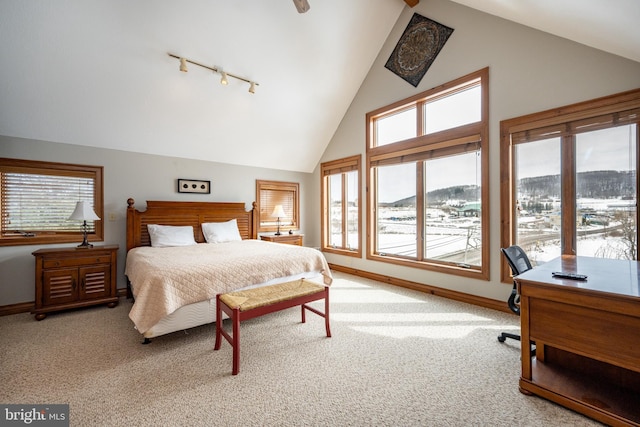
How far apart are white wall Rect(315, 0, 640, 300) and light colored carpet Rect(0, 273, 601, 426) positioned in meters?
0.98

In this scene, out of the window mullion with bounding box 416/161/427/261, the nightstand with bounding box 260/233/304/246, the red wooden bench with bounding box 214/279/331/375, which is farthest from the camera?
the nightstand with bounding box 260/233/304/246

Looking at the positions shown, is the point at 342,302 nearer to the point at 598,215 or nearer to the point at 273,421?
the point at 273,421

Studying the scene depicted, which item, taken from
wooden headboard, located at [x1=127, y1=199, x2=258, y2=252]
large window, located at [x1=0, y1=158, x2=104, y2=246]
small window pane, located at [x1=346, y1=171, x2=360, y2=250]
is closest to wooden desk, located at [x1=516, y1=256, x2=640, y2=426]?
small window pane, located at [x1=346, y1=171, x2=360, y2=250]

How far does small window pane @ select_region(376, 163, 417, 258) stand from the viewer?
433 cm

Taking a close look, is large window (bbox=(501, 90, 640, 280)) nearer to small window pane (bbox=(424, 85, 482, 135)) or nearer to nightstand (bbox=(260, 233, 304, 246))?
small window pane (bbox=(424, 85, 482, 135))

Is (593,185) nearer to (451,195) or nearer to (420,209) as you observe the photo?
(451,195)

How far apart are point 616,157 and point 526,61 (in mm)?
1337

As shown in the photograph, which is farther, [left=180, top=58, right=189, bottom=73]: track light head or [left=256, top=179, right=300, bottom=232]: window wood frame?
[left=256, top=179, right=300, bottom=232]: window wood frame

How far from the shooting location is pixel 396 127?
4520 mm

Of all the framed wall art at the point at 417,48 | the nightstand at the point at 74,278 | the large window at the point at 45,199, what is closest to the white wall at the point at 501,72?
the framed wall art at the point at 417,48

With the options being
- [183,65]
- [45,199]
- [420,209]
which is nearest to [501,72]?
[420,209]

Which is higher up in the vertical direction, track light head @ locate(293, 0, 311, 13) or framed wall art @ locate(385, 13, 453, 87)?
framed wall art @ locate(385, 13, 453, 87)

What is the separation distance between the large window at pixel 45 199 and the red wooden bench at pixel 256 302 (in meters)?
2.77

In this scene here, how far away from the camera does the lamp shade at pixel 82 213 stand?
336cm
